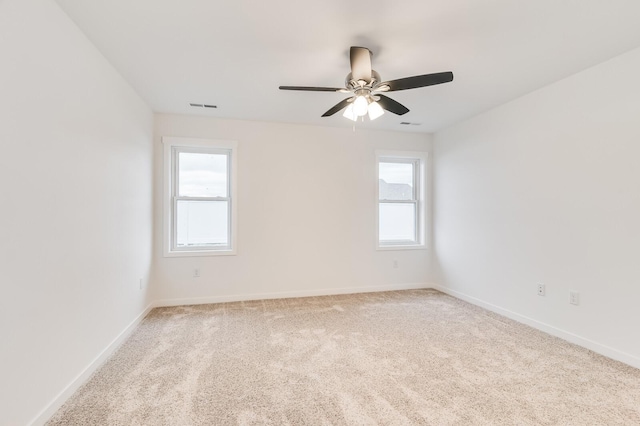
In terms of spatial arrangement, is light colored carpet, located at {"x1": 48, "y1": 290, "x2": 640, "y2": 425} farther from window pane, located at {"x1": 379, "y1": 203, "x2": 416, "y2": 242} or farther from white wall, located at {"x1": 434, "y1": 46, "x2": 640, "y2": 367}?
window pane, located at {"x1": 379, "y1": 203, "x2": 416, "y2": 242}

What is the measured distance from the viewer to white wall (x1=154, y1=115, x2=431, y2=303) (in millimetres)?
4008

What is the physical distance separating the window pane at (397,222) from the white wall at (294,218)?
258 mm

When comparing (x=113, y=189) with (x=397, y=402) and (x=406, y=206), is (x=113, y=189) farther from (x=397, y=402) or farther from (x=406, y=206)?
(x=406, y=206)

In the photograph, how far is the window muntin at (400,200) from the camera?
15.8ft

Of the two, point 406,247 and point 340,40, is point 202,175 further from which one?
point 406,247

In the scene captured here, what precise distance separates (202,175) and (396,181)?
2.96m

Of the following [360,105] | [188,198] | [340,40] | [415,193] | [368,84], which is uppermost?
[340,40]

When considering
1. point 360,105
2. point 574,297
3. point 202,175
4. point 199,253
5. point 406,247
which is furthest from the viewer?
point 406,247

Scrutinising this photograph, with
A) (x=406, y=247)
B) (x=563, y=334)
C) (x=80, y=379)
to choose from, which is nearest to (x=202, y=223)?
(x=80, y=379)

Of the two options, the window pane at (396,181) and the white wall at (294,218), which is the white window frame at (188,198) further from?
the window pane at (396,181)

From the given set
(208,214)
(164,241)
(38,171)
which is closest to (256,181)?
(208,214)

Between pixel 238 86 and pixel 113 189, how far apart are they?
1503mm

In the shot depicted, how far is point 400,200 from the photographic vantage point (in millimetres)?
4887

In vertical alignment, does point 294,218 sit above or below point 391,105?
below
